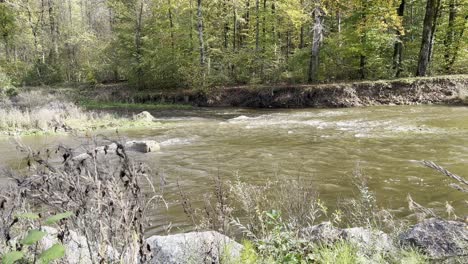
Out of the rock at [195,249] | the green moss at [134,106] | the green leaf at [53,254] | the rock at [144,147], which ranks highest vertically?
the green leaf at [53,254]

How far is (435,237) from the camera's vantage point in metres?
3.94

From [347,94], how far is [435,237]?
16.9 metres

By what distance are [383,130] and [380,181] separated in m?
5.87

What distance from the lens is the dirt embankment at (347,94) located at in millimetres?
18859

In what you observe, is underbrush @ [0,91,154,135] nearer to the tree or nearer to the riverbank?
the tree

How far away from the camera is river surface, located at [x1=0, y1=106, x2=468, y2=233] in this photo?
6473 millimetres

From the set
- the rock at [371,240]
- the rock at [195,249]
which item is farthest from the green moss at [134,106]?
the rock at [371,240]

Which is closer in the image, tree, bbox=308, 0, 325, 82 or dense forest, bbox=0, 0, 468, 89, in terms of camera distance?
tree, bbox=308, 0, 325, 82

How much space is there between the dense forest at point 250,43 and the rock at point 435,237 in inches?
733

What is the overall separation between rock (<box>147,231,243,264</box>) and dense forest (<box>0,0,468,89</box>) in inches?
719

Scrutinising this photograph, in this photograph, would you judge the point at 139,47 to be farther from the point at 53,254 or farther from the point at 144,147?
the point at 53,254

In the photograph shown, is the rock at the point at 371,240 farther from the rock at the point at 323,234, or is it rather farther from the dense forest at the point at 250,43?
the dense forest at the point at 250,43

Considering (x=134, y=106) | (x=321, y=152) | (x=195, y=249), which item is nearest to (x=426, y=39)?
(x=321, y=152)

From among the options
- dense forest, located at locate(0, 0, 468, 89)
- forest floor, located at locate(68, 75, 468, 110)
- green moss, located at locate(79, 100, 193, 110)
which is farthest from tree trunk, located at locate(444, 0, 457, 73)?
green moss, located at locate(79, 100, 193, 110)
